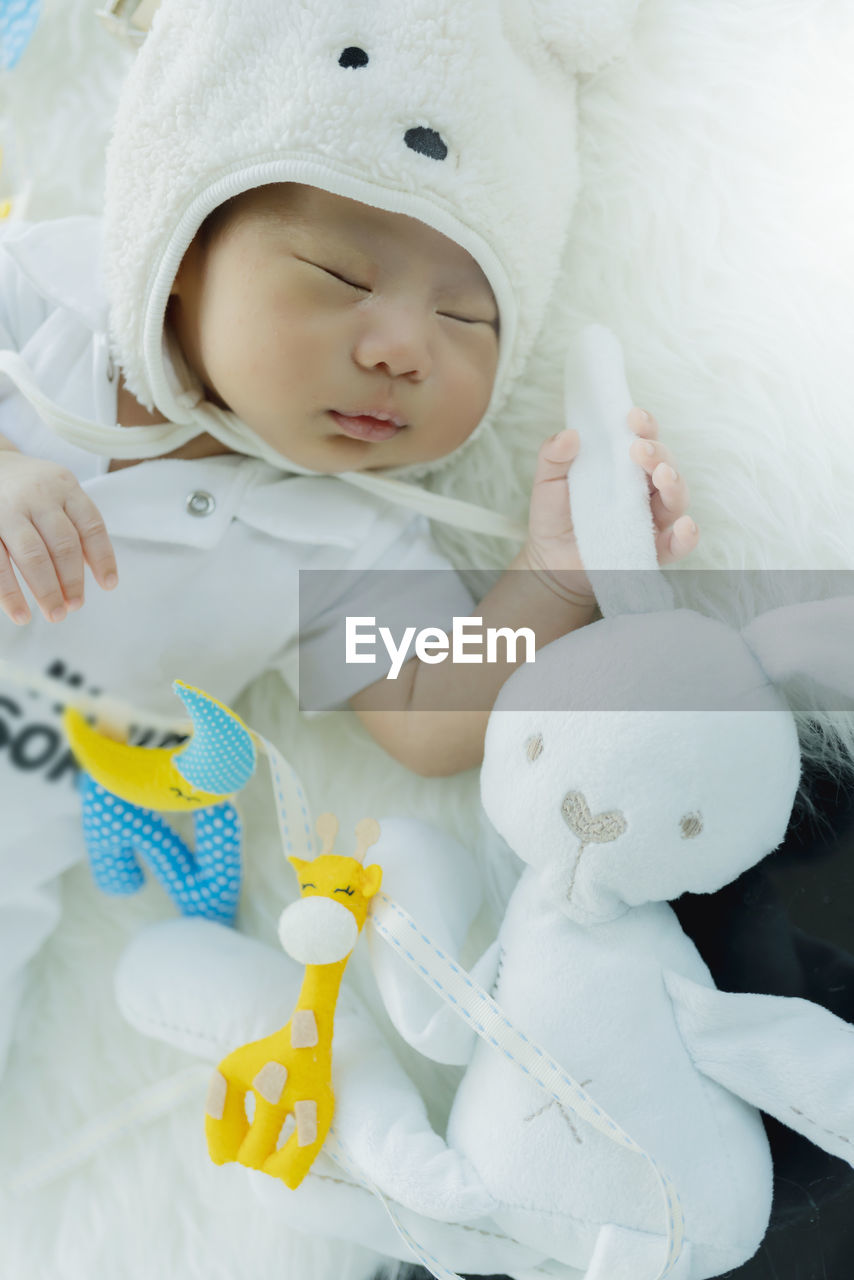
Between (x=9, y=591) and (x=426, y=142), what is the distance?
0.46 m

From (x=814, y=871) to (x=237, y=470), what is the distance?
60 cm

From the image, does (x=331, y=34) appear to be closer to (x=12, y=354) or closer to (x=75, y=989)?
(x=12, y=354)

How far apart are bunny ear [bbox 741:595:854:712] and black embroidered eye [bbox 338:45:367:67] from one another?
0.50 meters

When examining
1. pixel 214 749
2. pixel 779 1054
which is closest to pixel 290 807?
pixel 214 749

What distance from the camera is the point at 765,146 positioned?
84 cm

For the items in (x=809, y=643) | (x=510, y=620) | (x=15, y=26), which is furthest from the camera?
(x=15, y=26)

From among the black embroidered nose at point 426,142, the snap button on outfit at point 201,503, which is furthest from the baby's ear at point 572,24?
the snap button on outfit at point 201,503

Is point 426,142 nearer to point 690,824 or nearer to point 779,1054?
point 690,824

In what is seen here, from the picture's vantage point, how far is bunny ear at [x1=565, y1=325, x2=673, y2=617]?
0.75 meters

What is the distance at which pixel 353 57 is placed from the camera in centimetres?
74

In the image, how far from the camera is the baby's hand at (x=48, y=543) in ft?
2.47

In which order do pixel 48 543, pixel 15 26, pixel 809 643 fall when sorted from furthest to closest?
pixel 15 26, pixel 48 543, pixel 809 643


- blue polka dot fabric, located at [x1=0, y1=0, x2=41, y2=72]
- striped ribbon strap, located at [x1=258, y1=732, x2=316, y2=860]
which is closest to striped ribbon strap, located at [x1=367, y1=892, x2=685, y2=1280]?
striped ribbon strap, located at [x1=258, y1=732, x2=316, y2=860]

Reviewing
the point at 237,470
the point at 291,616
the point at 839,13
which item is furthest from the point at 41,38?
the point at 839,13
